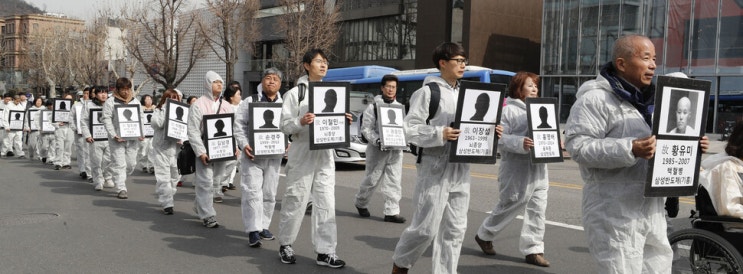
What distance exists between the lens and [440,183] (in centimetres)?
452

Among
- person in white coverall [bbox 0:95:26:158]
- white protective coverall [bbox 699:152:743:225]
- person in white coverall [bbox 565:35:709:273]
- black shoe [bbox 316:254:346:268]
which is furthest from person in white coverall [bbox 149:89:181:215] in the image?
person in white coverall [bbox 0:95:26:158]

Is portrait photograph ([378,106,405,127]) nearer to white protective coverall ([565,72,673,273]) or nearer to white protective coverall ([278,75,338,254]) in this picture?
white protective coverall ([278,75,338,254])

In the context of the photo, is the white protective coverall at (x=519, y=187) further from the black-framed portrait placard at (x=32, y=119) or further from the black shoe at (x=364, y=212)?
the black-framed portrait placard at (x=32, y=119)

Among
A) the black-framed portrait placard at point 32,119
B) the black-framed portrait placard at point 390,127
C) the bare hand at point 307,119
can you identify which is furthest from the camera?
the black-framed portrait placard at point 32,119

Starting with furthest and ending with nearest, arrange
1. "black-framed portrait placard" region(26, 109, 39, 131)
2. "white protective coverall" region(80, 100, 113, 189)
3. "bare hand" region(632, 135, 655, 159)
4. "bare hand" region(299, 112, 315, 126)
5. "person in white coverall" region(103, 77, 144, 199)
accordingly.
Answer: "black-framed portrait placard" region(26, 109, 39, 131)
"white protective coverall" region(80, 100, 113, 189)
"person in white coverall" region(103, 77, 144, 199)
"bare hand" region(299, 112, 315, 126)
"bare hand" region(632, 135, 655, 159)

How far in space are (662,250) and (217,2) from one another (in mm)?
33010

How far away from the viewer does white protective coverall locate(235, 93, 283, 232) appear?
252 inches

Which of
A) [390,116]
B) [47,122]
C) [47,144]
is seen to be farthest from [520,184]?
[47,144]

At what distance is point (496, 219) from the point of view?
5.93m

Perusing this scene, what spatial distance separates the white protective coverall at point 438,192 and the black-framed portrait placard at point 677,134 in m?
1.48

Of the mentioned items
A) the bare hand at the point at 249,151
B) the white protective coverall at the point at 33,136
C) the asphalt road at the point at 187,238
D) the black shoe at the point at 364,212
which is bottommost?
the asphalt road at the point at 187,238

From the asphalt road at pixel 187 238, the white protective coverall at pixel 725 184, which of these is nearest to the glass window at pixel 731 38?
the asphalt road at pixel 187 238

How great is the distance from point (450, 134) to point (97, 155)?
7.98m

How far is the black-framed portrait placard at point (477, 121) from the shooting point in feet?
14.6
